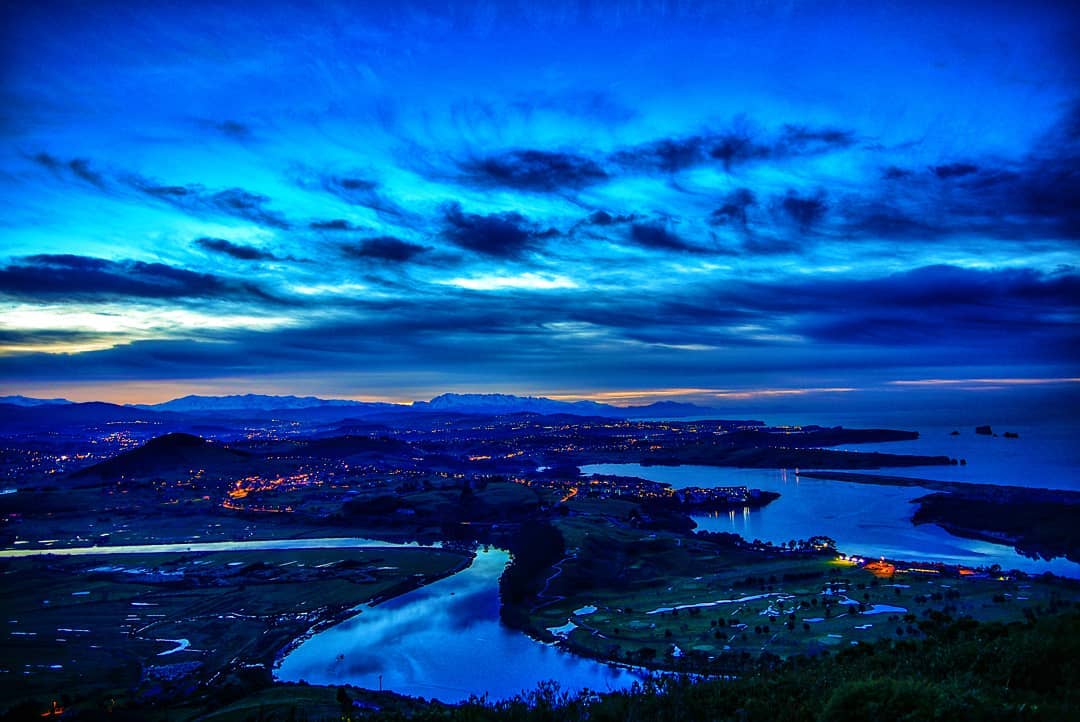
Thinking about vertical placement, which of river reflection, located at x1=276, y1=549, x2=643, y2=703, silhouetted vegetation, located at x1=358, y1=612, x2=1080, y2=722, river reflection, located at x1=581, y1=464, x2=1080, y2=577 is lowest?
river reflection, located at x1=276, y1=549, x2=643, y2=703

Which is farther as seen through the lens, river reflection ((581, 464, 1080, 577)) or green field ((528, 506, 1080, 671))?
river reflection ((581, 464, 1080, 577))

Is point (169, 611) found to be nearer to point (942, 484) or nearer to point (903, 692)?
point (903, 692)

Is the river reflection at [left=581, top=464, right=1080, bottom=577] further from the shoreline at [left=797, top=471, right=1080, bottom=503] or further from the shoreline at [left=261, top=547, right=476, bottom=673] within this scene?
the shoreline at [left=261, top=547, right=476, bottom=673]

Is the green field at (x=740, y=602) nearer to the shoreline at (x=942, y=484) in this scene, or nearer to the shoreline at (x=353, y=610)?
the shoreline at (x=353, y=610)

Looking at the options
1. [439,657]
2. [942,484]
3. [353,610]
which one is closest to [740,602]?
[439,657]

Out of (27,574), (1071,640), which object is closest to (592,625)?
(1071,640)

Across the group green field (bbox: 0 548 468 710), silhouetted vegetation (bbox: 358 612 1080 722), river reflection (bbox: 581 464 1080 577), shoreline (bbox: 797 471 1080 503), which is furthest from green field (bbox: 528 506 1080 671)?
shoreline (bbox: 797 471 1080 503)
